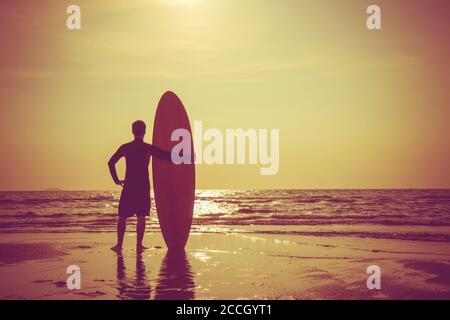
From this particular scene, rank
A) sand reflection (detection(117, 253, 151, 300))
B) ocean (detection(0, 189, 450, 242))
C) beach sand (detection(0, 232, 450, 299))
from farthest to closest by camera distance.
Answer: ocean (detection(0, 189, 450, 242))
beach sand (detection(0, 232, 450, 299))
sand reflection (detection(117, 253, 151, 300))

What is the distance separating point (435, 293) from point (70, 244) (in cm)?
634

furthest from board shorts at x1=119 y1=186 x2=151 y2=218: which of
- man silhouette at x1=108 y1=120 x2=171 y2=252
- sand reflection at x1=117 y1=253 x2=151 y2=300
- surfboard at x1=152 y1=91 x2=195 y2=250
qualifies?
sand reflection at x1=117 y1=253 x2=151 y2=300

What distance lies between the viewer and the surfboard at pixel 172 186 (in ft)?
24.2

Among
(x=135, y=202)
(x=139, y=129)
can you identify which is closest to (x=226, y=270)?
(x=135, y=202)

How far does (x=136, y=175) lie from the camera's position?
6926mm

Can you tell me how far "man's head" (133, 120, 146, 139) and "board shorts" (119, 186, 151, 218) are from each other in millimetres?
763

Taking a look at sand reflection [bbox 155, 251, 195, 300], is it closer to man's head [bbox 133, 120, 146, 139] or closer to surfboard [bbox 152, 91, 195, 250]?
surfboard [bbox 152, 91, 195, 250]

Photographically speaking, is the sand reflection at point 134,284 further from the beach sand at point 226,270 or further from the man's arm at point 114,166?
the man's arm at point 114,166

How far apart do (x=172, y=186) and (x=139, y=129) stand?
1.02 metres

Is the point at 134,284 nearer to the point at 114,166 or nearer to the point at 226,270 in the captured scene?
the point at 226,270

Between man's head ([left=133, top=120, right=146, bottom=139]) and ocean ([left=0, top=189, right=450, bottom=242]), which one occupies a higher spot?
man's head ([left=133, top=120, right=146, bottom=139])

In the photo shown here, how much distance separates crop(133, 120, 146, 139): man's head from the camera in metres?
6.93
